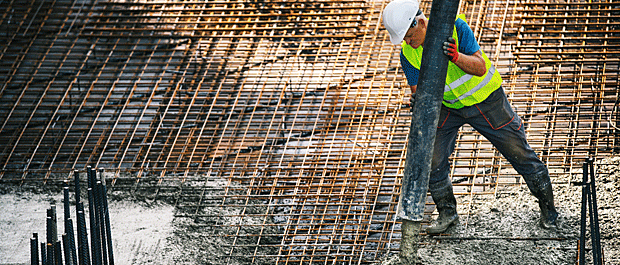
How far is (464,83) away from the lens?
4984 millimetres

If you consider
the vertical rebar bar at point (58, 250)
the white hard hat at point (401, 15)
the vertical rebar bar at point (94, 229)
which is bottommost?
the vertical rebar bar at point (58, 250)

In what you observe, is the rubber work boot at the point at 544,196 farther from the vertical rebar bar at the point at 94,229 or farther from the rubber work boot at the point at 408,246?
the vertical rebar bar at the point at 94,229

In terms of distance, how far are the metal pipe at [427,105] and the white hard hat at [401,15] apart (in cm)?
39

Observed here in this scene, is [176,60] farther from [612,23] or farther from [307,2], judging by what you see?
[612,23]

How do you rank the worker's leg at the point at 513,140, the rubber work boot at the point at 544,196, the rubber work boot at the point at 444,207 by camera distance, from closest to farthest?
the worker's leg at the point at 513,140
the rubber work boot at the point at 544,196
the rubber work boot at the point at 444,207

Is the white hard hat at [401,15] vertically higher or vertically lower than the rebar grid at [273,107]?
lower

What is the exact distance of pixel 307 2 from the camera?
8.80m

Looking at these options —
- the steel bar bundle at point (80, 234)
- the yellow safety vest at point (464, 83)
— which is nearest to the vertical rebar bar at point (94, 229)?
the steel bar bundle at point (80, 234)

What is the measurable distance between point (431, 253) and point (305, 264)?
0.97m

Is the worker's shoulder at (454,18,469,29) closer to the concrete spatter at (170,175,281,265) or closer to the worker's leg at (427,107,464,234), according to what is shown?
the worker's leg at (427,107,464,234)

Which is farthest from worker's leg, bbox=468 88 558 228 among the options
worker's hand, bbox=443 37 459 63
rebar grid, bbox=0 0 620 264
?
worker's hand, bbox=443 37 459 63

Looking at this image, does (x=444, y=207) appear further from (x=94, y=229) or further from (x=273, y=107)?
(x=273, y=107)

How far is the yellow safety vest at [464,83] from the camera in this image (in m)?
4.96

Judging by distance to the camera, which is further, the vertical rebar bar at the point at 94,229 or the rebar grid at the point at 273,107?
the rebar grid at the point at 273,107
